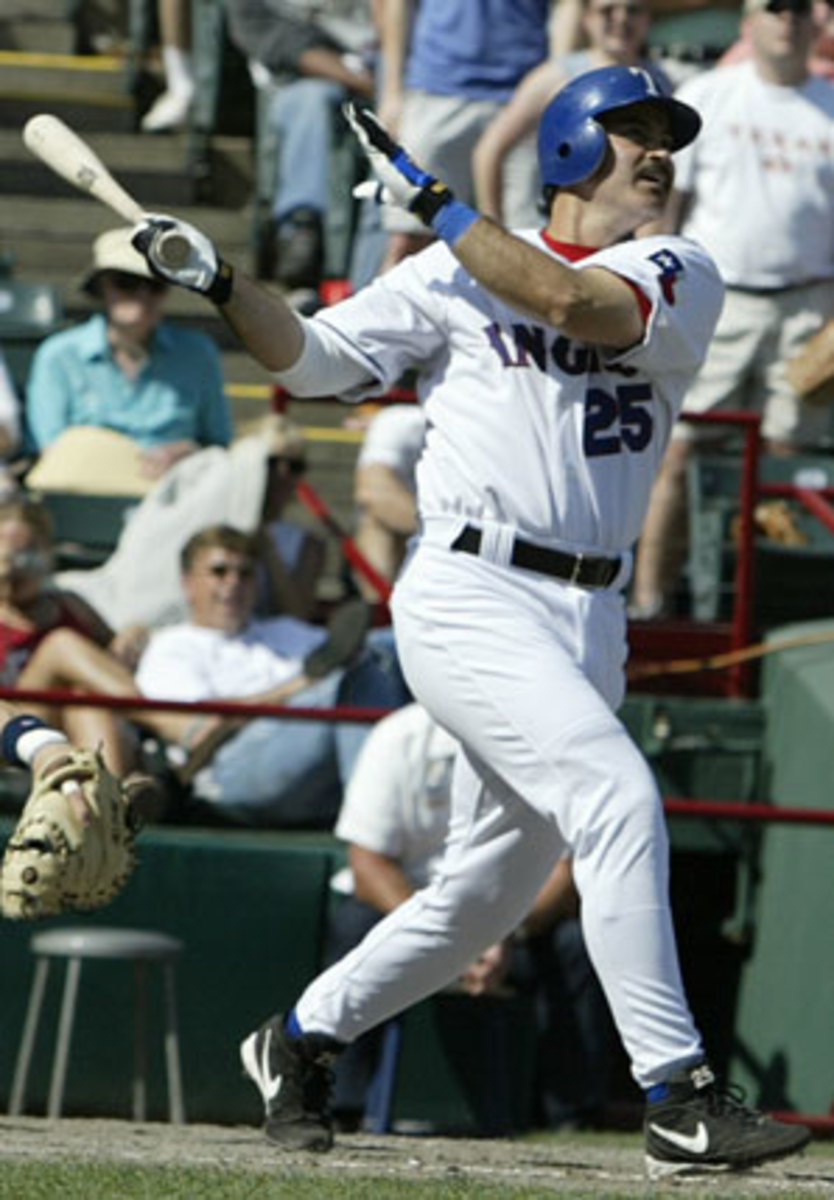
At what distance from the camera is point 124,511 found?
9.27 metres

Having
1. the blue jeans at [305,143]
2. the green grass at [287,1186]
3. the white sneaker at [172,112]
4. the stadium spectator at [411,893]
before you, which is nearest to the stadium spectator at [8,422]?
the stadium spectator at [411,893]

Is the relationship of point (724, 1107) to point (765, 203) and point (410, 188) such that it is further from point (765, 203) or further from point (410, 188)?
point (765, 203)

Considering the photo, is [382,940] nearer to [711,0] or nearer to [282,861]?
[282,861]

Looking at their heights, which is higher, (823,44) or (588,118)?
(823,44)

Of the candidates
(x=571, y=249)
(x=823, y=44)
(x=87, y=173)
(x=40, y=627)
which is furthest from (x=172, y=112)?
(x=571, y=249)

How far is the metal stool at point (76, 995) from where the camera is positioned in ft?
24.8

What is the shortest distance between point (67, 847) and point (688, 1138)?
1.22 metres

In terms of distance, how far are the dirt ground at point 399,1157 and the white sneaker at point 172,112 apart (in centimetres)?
742

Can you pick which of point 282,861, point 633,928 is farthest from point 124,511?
point 633,928

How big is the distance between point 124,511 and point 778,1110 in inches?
113

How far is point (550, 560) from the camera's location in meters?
5.35

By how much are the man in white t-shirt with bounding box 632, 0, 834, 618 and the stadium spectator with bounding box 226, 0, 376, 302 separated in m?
2.87

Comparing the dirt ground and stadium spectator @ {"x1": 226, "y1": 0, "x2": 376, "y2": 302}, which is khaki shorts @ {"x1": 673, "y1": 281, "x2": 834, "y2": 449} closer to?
stadium spectator @ {"x1": 226, "y1": 0, "x2": 376, "y2": 302}

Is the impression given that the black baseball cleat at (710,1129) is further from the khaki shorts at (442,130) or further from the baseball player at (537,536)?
the khaki shorts at (442,130)
